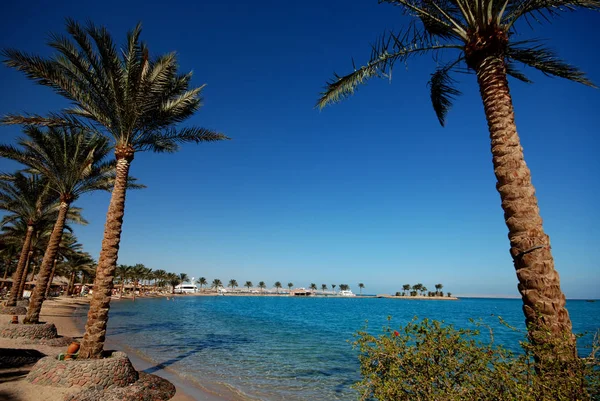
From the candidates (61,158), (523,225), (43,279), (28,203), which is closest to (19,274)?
(28,203)

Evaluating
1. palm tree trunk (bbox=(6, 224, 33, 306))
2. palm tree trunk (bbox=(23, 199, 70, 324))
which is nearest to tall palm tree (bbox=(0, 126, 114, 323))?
palm tree trunk (bbox=(23, 199, 70, 324))

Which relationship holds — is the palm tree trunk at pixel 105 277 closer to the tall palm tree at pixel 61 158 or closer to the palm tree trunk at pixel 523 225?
the tall palm tree at pixel 61 158

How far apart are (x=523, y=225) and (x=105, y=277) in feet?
36.7

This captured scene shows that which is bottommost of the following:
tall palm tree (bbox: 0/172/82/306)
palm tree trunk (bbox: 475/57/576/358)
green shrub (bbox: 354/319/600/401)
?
green shrub (bbox: 354/319/600/401)

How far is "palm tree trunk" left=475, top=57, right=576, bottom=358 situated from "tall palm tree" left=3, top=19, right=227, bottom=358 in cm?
1040

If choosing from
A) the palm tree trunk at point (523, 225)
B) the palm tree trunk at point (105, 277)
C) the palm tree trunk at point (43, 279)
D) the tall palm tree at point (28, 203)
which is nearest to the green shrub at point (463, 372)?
the palm tree trunk at point (523, 225)

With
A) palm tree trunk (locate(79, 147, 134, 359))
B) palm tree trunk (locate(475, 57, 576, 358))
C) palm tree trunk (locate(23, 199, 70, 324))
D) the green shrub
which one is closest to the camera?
the green shrub

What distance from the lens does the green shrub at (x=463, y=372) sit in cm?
334

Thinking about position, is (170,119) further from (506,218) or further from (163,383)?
(506,218)

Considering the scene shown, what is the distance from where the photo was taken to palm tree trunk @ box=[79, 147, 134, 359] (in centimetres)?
932

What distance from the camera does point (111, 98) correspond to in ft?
37.0

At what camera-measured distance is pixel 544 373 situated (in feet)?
11.4

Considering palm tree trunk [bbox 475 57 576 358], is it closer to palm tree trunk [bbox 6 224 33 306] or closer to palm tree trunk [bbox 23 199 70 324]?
palm tree trunk [bbox 23 199 70 324]

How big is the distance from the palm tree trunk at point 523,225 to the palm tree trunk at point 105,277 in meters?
10.5
